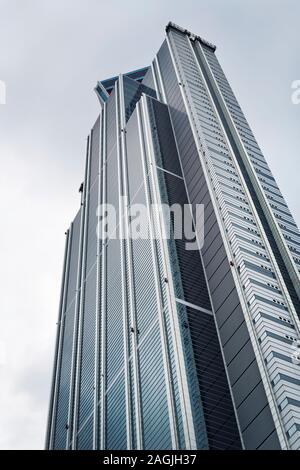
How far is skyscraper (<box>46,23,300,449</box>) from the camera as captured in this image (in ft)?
231

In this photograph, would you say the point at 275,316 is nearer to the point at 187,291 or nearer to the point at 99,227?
the point at 187,291

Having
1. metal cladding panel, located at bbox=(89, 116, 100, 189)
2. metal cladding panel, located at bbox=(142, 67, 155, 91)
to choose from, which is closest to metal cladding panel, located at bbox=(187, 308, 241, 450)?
metal cladding panel, located at bbox=(89, 116, 100, 189)

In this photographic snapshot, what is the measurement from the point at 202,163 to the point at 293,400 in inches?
2126

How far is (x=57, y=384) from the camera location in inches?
4793

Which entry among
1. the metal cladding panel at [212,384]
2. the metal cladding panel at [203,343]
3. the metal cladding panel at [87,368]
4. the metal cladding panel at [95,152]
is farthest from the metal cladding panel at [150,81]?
the metal cladding panel at [212,384]

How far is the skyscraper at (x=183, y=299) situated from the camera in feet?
231

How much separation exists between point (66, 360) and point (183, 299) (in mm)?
45005

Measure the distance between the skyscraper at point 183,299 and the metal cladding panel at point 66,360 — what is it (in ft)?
1.81

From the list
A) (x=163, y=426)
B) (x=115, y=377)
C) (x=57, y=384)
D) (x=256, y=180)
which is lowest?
(x=163, y=426)

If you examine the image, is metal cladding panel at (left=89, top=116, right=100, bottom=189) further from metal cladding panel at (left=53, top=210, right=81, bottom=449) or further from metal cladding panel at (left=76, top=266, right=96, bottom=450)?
metal cladding panel at (left=76, top=266, right=96, bottom=450)

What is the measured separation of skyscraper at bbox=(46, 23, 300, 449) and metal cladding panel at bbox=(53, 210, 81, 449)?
0.55 meters

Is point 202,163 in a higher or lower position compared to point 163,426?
higher

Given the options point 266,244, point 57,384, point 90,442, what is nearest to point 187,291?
point 266,244

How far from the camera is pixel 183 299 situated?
8650 cm
